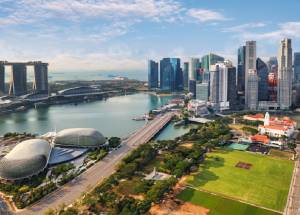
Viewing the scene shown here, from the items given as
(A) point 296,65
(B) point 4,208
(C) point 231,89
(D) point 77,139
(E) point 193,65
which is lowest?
(B) point 4,208

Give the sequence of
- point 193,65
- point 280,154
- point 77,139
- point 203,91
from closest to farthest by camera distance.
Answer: point 77,139
point 280,154
point 203,91
point 193,65

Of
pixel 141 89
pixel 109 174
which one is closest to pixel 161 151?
pixel 109 174

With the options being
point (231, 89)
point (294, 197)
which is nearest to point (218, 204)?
point (294, 197)

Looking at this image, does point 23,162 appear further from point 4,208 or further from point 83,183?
point 83,183

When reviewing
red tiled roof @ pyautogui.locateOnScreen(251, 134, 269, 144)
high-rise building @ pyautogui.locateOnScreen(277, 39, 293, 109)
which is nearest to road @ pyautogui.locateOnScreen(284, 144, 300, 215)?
red tiled roof @ pyautogui.locateOnScreen(251, 134, 269, 144)

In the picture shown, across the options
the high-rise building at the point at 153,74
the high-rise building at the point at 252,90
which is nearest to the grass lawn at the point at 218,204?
the high-rise building at the point at 252,90

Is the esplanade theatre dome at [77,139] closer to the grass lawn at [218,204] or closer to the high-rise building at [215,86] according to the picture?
the grass lawn at [218,204]
